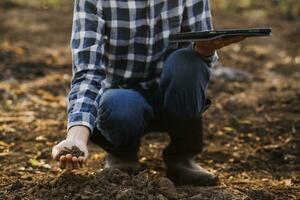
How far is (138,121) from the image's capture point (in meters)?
2.96

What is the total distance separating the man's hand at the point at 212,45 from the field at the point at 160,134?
24.2 inches

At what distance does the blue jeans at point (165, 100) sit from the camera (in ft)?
9.54

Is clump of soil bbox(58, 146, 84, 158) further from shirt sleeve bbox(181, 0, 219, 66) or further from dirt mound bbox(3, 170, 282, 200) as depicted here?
shirt sleeve bbox(181, 0, 219, 66)

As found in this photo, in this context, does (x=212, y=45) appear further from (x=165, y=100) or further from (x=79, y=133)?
(x=79, y=133)

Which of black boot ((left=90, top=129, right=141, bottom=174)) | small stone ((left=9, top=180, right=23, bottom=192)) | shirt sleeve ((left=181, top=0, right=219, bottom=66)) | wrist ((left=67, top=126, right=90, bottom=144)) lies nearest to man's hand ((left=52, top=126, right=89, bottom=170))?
wrist ((left=67, top=126, right=90, bottom=144))

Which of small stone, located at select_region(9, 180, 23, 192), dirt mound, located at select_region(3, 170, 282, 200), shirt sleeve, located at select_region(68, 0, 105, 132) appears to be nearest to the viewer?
dirt mound, located at select_region(3, 170, 282, 200)

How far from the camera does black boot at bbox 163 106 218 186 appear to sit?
120 inches

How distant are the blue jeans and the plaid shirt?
0.36ft

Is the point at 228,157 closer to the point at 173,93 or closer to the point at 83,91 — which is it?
the point at 173,93

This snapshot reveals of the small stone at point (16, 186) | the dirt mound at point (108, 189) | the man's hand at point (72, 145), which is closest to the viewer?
the man's hand at point (72, 145)

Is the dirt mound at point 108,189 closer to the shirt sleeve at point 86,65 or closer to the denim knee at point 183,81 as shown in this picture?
the shirt sleeve at point 86,65

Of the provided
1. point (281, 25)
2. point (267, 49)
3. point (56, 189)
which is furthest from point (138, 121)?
point (281, 25)

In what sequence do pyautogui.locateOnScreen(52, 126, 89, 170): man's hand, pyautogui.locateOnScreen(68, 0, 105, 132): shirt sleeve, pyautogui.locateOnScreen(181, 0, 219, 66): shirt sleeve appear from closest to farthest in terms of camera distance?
pyautogui.locateOnScreen(52, 126, 89, 170): man's hand, pyautogui.locateOnScreen(68, 0, 105, 132): shirt sleeve, pyautogui.locateOnScreen(181, 0, 219, 66): shirt sleeve

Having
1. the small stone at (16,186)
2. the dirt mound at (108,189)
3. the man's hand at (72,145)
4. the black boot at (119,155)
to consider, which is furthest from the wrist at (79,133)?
the black boot at (119,155)
